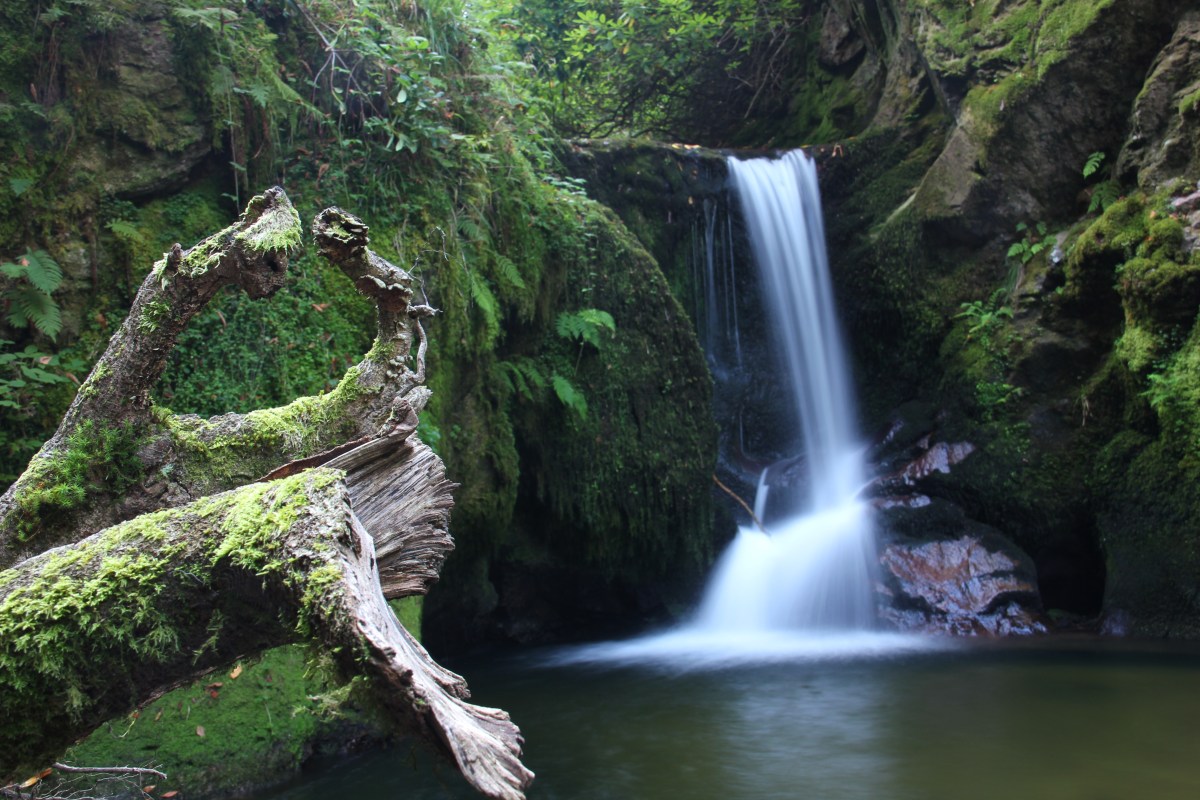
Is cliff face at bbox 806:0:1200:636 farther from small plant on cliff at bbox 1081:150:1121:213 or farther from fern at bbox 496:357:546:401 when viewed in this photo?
fern at bbox 496:357:546:401

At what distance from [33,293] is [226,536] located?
3.82 m

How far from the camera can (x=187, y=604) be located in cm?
195

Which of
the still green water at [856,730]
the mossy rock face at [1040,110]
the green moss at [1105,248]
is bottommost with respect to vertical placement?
the still green water at [856,730]

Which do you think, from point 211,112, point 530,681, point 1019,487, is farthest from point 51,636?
point 1019,487

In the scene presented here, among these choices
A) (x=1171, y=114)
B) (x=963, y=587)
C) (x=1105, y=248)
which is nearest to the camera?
(x=1171, y=114)

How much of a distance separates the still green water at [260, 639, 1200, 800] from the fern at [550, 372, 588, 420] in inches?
90.2

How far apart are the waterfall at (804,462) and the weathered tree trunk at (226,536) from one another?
21.8 ft

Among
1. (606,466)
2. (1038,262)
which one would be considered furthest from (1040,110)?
(606,466)

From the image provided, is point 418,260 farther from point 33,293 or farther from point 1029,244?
point 1029,244

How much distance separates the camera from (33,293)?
478 cm

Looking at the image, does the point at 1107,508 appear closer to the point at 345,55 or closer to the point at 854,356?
the point at 854,356

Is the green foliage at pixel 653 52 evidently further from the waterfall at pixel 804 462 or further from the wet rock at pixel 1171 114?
the wet rock at pixel 1171 114

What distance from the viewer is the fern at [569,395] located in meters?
7.35

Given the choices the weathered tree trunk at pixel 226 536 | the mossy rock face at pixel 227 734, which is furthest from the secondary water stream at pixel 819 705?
the weathered tree trunk at pixel 226 536
